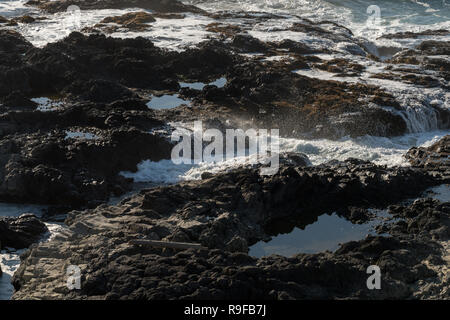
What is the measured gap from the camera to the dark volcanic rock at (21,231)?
1680 centimetres

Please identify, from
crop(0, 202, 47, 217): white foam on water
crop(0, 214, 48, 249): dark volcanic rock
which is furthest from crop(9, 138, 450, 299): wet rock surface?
crop(0, 202, 47, 217): white foam on water

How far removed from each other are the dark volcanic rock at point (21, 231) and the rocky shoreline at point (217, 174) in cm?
4

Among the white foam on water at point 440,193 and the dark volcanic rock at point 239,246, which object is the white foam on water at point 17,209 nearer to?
the dark volcanic rock at point 239,246

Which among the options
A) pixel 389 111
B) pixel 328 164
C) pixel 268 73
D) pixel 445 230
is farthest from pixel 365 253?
pixel 268 73

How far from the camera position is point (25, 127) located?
82.1 ft

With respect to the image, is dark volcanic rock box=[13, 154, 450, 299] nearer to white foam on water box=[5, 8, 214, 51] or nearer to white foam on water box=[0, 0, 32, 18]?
white foam on water box=[5, 8, 214, 51]

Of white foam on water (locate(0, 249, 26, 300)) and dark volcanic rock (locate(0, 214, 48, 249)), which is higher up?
dark volcanic rock (locate(0, 214, 48, 249))

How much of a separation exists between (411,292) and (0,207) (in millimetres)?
13624

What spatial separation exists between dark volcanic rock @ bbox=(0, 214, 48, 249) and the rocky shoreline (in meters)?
0.04

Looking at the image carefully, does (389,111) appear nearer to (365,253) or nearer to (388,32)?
(365,253)

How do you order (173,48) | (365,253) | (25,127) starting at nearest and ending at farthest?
(365,253), (25,127), (173,48)

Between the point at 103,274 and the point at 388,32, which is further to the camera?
the point at 388,32

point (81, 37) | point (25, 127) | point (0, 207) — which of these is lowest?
point (0, 207)

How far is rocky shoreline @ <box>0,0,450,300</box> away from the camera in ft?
44.2
